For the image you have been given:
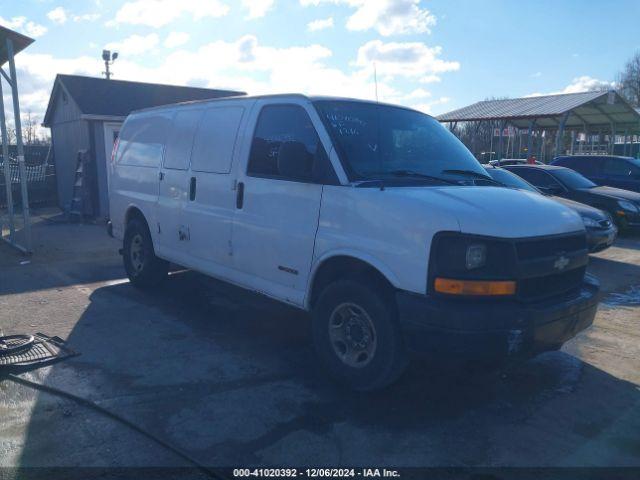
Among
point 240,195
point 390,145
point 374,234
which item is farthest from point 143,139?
point 374,234

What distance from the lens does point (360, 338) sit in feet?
13.8

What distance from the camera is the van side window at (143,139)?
260 inches

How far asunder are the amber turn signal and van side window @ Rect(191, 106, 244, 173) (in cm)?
258

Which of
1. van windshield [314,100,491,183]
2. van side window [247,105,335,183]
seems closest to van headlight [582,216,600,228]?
van windshield [314,100,491,183]

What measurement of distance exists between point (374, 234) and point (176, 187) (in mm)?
3000

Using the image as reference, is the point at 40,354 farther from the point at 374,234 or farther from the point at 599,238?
the point at 599,238

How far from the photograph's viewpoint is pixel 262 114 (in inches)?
201

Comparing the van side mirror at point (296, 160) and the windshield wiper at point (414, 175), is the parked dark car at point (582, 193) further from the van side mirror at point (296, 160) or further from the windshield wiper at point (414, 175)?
the van side mirror at point (296, 160)

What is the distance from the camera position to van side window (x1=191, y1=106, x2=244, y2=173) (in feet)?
17.7

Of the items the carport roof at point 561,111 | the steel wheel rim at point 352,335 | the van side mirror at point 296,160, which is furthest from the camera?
the carport roof at point 561,111

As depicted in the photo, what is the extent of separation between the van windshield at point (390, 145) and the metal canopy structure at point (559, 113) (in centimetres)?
1758

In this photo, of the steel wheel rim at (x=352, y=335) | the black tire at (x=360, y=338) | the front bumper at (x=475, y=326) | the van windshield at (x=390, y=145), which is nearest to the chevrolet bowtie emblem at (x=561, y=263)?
the front bumper at (x=475, y=326)

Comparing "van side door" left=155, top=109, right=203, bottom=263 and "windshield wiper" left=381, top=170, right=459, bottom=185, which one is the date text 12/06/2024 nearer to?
"windshield wiper" left=381, top=170, right=459, bottom=185

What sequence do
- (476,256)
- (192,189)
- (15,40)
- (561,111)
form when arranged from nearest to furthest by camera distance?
1. (476,256)
2. (192,189)
3. (15,40)
4. (561,111)
